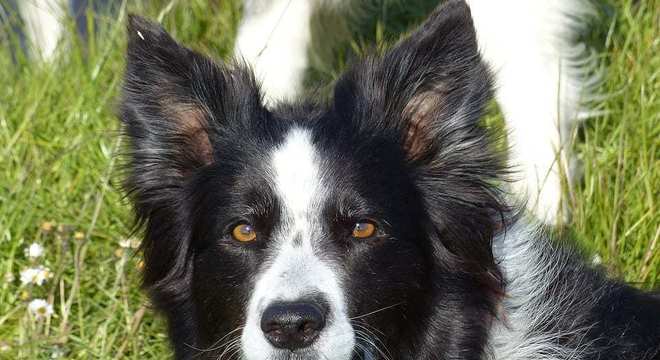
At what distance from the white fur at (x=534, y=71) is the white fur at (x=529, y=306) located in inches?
44.0

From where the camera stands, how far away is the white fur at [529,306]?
402cm

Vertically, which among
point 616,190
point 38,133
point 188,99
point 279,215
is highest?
point 38,133

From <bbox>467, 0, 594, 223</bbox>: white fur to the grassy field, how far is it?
0.21 m

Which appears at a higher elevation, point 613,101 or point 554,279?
point 613,101

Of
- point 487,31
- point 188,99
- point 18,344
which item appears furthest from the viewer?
point 487,31

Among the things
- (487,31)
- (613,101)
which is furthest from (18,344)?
(613,101)

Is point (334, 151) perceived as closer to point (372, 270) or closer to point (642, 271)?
point (372, 270)

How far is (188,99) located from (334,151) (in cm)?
57

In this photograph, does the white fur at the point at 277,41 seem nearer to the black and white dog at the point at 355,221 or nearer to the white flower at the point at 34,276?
the white flower at the point at 34,276

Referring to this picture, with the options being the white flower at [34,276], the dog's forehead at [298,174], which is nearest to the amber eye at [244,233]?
the dog's forehead at [298,174]

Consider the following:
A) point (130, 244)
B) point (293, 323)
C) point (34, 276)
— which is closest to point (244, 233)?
point (293, 323)

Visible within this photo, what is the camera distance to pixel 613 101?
18.8 ft

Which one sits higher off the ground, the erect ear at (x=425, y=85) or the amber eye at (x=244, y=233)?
the erect ear at (x=425, y=85)

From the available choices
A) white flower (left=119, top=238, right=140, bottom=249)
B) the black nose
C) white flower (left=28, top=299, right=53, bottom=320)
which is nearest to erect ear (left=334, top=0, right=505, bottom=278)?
the black nose
